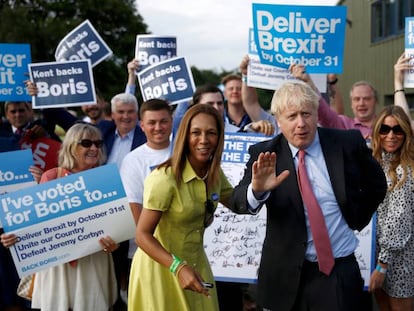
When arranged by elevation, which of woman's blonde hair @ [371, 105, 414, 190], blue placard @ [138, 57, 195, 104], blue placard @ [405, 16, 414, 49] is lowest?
woman's blonde hair @ [371, 105, 414, 190]

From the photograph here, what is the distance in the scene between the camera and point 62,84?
607 centimetres

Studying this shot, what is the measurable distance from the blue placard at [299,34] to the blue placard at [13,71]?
8.50 ft

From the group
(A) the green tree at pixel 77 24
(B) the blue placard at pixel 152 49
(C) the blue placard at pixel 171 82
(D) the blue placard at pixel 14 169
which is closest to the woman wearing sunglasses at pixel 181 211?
(D) the blue placard at pixel 14 169

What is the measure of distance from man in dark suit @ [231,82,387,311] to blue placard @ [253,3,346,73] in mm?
2129

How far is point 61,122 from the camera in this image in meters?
6.13

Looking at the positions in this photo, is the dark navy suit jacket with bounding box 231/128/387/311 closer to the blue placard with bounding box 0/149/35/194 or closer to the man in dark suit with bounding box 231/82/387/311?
the man in dark suit with bounding box 231/82/387/311

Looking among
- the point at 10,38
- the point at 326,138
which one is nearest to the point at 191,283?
the point at 326,138

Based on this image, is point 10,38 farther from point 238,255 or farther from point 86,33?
point 238,255

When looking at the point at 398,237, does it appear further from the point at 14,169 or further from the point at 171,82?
the point at 14,169

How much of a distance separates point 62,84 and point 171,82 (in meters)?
1.15

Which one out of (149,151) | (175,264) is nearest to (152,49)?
(149,151)

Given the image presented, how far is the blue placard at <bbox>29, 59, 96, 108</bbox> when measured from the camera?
6.00m

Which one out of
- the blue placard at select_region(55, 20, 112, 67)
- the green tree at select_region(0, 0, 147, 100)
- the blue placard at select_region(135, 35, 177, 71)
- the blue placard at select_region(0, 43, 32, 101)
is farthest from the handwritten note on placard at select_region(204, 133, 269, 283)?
the green tree at select_region(0, 0, 147, 100)

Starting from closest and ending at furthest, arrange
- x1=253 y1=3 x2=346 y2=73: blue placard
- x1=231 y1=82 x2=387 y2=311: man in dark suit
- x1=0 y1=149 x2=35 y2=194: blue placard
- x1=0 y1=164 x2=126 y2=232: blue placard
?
1. x1=231 y1=82 x2=387 y2=311: man in dark suit
2. x1=0 y1=164 x2=126 y2=232: blue placard
3. x1=0 y1=149 x2=35 y2=194: blue placard
4. x1=253 y1=3 x2=346 y2=73: blue placard
